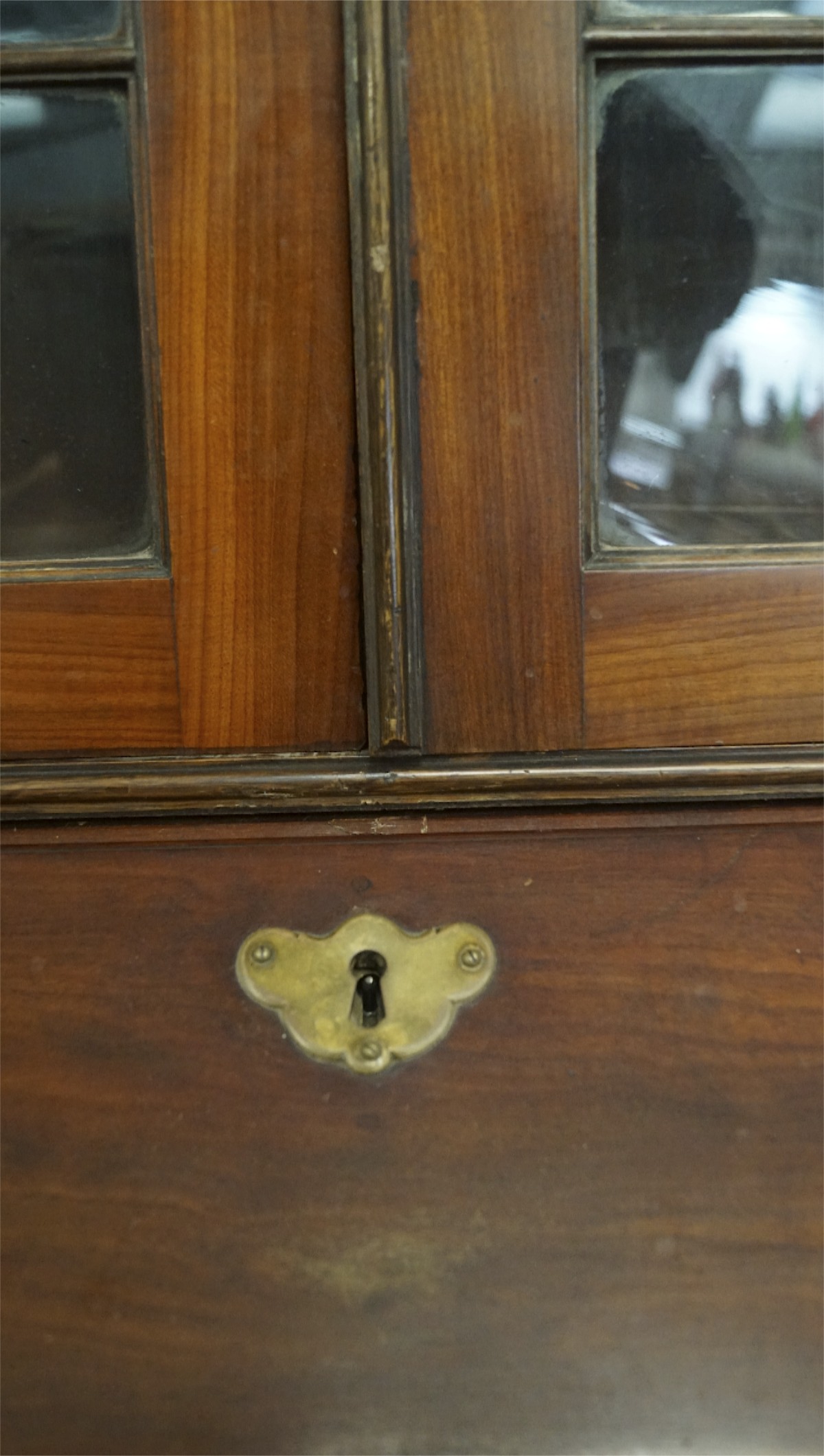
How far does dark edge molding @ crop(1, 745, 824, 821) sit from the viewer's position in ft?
1.74

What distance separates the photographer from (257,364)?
20.7 inches

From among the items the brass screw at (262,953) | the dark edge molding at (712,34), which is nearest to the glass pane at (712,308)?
the dark edge molding at (712,34)

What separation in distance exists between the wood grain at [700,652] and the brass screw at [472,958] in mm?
104

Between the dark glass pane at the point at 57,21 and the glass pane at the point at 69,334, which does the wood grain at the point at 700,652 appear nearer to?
the glass pane at the point at 69,334

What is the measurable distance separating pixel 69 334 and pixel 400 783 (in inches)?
9.8

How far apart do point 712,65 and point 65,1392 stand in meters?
0.65

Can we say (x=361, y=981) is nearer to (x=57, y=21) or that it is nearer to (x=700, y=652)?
(x=700, y=652)

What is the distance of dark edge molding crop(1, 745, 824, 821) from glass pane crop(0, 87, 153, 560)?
105 mm

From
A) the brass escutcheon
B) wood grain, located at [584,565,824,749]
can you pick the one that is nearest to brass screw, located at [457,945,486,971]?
the brass escutcheon

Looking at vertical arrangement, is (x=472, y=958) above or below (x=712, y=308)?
below

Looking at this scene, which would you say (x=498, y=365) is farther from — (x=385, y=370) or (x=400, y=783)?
(x=400, y=783)

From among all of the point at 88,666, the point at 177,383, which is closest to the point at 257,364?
the point at 177,383

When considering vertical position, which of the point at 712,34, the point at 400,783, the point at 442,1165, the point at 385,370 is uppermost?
the point at 712,34

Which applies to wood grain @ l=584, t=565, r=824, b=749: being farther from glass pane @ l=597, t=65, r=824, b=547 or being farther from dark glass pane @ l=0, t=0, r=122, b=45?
dark glass pane @ l=0, t=0, r=122, b=45
